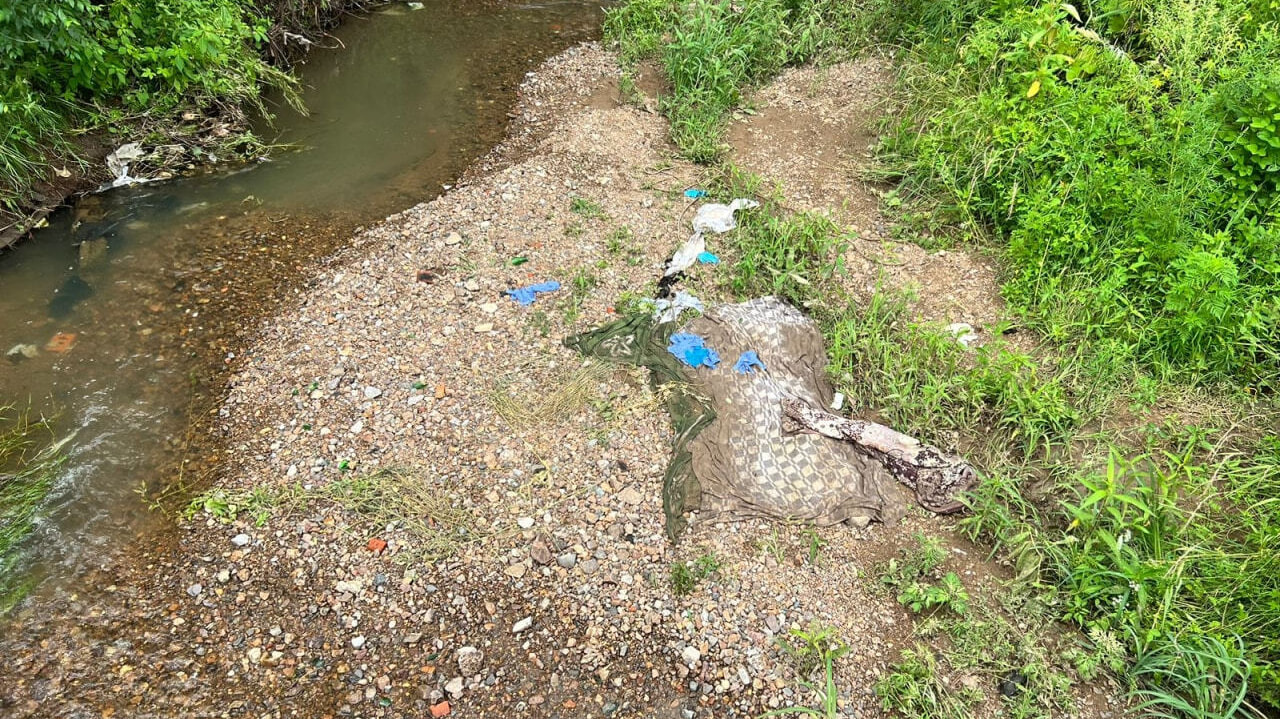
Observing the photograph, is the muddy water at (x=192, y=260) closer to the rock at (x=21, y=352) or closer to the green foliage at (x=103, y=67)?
the rock at (x=21, y=352)

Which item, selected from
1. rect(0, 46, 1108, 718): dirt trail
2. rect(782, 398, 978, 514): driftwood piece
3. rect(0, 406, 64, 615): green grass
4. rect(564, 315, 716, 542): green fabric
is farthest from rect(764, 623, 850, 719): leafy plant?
rect(0, 406, 64, 615): green grass

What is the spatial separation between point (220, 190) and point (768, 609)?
4416mm

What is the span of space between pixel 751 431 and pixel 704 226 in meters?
1.72

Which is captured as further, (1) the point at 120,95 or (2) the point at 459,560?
(1) the point at 120,95

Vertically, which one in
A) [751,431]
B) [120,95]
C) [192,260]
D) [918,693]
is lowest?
[918,693]

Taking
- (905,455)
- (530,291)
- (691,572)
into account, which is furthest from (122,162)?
(905,455)

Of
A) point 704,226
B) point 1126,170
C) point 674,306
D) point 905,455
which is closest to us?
point 905,455

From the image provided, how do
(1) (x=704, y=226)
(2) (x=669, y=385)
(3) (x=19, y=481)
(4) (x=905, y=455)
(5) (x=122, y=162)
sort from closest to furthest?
1. (3) (x=19, y=481)
2. (4) (x=905, y=455)
3. (2) (x=669, y=385)
4. (1) (x=704, y=226)
5. (5) (x=122, y=162)

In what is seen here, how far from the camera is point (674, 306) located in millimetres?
4133

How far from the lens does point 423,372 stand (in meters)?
3.78

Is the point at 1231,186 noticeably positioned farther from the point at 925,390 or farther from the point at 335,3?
the point at 335,3

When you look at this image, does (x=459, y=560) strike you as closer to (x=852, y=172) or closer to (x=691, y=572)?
(x=691, y=572)

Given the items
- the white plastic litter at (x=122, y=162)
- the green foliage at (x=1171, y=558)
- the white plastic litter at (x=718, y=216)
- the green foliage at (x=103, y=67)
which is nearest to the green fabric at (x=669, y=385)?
the white plastic litter at (x=718, y=216)

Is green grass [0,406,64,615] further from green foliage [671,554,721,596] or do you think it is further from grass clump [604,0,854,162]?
grass clump [604,0,854,162]
